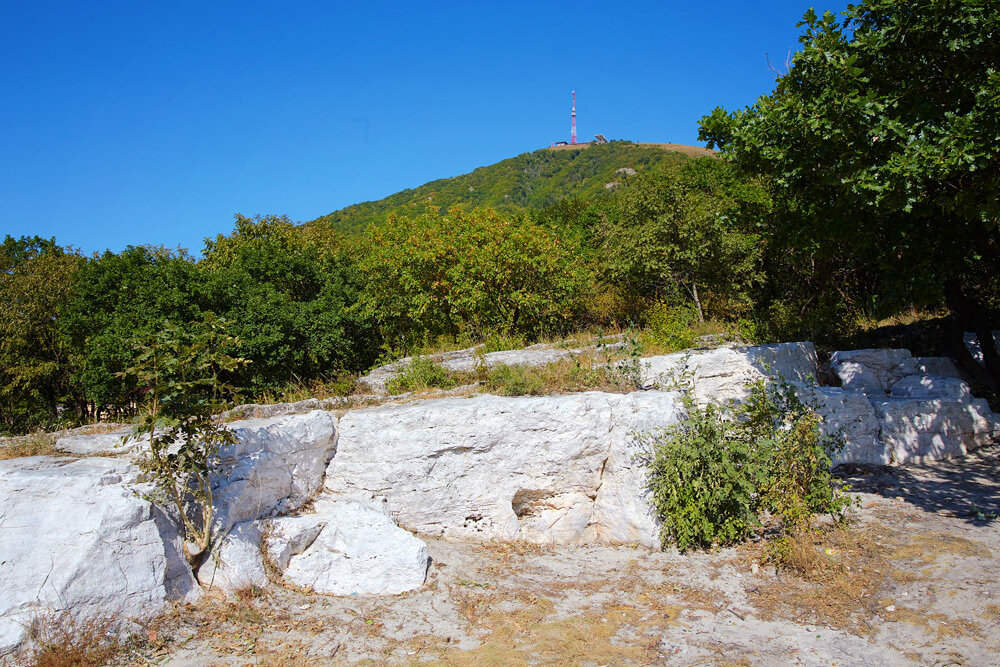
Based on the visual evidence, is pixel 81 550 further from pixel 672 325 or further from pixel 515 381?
pixel 672 325

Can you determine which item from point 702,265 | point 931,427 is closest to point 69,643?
point 931,427

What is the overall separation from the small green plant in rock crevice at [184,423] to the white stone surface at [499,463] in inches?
75.3

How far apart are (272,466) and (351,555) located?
4.50 ft

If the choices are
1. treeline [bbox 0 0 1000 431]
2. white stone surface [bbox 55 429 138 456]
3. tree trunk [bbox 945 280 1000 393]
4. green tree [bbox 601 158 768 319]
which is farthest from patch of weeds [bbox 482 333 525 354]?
tree trunk [bbox 945 280 1000 393]

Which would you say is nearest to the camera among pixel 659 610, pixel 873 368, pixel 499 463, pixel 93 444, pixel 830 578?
pixel 659 610

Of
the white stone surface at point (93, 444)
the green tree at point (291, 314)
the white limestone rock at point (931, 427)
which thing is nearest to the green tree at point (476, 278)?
the green tree at point (291, 314)

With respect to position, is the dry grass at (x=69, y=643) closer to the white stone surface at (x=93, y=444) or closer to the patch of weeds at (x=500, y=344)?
the white stone surface at (x=93, y=444)

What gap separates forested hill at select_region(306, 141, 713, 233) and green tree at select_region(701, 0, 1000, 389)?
39.1 meters

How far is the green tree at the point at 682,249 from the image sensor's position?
572 inches

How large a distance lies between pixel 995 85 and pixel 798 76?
7.04 feet

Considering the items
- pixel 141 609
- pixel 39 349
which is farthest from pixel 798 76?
pixel 39 349

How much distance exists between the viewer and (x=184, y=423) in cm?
565

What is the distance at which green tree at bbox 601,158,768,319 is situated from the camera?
14531mm

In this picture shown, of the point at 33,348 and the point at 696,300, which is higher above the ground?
the point at 33,348
